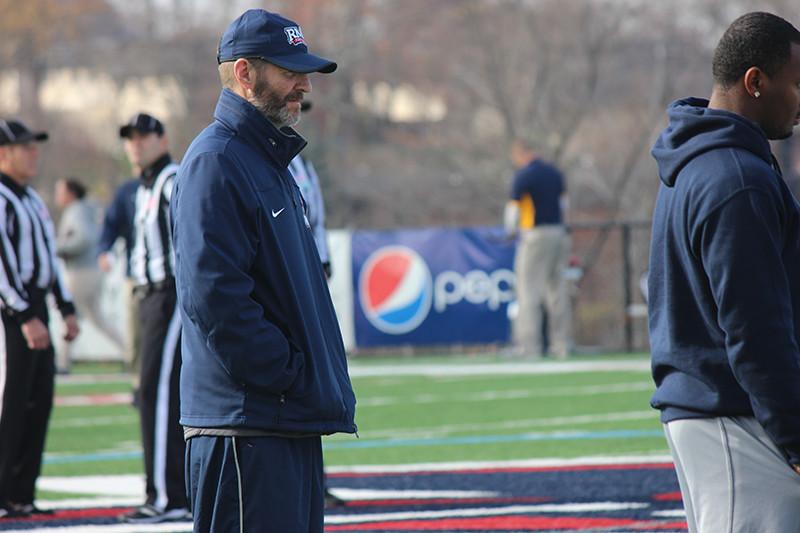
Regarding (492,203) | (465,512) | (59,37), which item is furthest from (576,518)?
(59,37)

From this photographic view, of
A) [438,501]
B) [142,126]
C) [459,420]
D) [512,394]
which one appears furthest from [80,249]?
[438,501]

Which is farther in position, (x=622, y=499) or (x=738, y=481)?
(x=622, y=499)

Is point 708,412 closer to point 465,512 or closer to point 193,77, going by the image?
point 465,512

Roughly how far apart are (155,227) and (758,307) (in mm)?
4834

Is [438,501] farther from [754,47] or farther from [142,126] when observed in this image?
[754,47]

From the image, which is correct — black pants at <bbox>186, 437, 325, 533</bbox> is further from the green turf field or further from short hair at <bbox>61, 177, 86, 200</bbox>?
short hair at <bbox>61, 177, 86, 200</bbox>

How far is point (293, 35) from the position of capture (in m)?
4.81

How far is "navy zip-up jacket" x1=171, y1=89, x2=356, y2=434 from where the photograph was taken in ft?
14.7

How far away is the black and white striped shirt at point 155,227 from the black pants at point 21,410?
0.76m

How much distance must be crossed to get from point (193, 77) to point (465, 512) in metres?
43.9

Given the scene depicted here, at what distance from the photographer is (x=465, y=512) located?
322 inches

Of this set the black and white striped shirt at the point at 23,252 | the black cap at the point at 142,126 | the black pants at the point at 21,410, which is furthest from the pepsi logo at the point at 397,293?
the black cap at the point at 142,126

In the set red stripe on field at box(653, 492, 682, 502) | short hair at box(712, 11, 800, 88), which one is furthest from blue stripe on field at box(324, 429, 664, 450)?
short hair at box(712, 11, 800, 88)

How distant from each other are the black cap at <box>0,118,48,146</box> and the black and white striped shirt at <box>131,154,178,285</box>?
0.84 m
